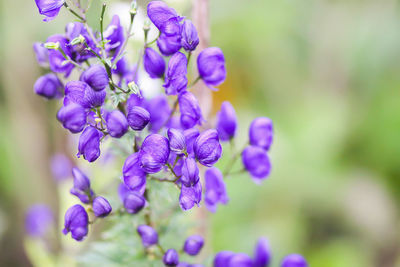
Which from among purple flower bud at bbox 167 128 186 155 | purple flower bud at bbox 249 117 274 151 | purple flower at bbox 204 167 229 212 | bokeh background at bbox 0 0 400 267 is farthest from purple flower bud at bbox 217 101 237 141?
bokeh background at bbox 0 0 400 267

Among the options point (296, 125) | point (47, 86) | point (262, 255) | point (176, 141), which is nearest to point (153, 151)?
point (176, 141)

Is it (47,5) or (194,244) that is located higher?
(47,5)

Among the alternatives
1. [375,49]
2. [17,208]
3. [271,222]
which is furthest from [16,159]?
[375,49]

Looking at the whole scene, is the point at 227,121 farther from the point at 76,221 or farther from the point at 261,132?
the point at 76,221

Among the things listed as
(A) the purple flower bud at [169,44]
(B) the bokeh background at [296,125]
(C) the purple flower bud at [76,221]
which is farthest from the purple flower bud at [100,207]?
(B) the bokeh background at [296,125]

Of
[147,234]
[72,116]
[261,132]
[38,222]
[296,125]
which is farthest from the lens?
[296,125]

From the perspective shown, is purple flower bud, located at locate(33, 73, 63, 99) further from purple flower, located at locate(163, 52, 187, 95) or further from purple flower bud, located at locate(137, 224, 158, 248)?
purple flower bud, located at locate(137, 224, 158, 248)

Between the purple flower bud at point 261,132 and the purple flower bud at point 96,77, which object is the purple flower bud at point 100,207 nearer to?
the purple flower bud at point 96,77
